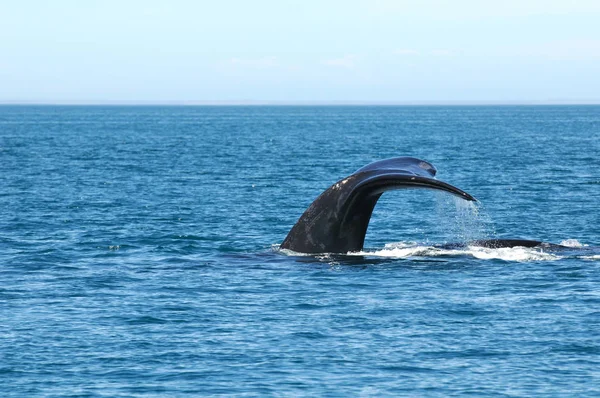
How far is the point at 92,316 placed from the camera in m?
20.1

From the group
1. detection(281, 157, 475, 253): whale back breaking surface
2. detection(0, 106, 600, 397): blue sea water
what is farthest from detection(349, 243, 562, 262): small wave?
detection(281, 157, 475, 253): whale back breaking surface

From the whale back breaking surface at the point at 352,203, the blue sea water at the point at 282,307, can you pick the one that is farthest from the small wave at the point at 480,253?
the whale back breaking surface at the point at 352,203

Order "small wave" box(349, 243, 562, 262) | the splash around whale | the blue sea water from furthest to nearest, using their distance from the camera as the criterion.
Answer: "small wave" box(349, 243, 562, 262), the splash around whale, the blue sea water

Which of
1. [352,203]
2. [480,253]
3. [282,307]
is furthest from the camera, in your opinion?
[480,253]

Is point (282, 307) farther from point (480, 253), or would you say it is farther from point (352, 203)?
point (480, 253)

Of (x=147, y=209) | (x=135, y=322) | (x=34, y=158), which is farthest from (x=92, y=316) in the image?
(x=34, y=158)

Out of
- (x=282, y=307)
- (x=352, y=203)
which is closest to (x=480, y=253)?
(x=352, y=203)

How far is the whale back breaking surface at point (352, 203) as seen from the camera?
21.8m

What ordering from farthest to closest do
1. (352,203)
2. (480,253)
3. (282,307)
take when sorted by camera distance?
(480,253), (352,203), (282,307)

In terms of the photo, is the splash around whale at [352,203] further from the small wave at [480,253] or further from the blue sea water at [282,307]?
the small wave at [480,253]

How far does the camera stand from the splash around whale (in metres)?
21.8

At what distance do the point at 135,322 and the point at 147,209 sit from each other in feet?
81.0

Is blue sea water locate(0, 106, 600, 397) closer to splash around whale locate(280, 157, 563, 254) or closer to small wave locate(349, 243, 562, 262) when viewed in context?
small wave locate(349, 243, 562, 262)

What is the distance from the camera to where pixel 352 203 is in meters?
22.9
